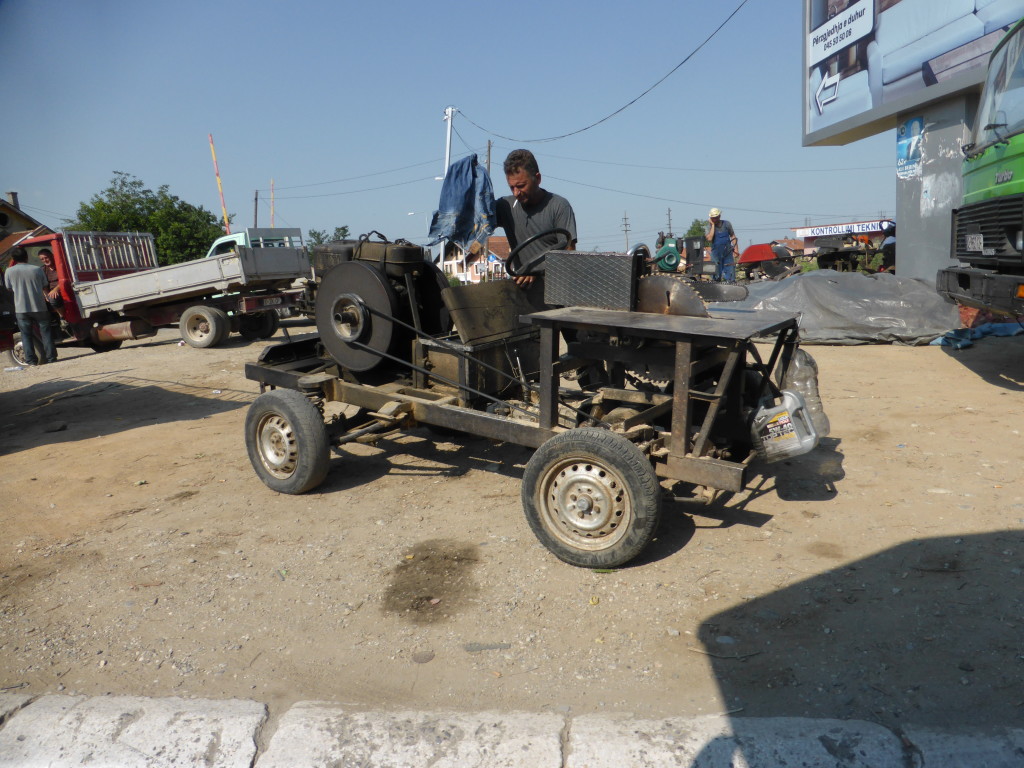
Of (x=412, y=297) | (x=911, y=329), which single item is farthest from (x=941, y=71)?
(x=412, y=297)

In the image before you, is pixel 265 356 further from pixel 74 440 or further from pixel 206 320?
pixel 206 320

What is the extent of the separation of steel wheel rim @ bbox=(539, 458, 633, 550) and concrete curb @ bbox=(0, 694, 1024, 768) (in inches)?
40.5

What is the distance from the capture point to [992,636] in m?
2.64

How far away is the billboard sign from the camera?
978 centimetres

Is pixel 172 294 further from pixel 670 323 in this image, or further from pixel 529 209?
pixel 670 323

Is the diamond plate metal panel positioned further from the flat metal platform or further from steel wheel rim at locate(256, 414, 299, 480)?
steel wheel rim at locate(256, 414, 299, 480)

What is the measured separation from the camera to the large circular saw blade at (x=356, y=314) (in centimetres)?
436

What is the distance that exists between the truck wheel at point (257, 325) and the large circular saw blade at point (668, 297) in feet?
37.5

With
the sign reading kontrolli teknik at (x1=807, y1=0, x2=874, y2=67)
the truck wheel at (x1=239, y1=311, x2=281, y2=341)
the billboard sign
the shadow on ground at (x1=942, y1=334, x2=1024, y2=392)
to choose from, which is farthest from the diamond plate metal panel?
the sign reading kontrolli teknik at (x1=807, y1=0, x2=874, y2=67)

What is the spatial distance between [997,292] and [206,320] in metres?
11.9

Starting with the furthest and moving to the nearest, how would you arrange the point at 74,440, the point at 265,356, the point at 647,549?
the point at 74,440, the point at 265,356, the point at 647,549

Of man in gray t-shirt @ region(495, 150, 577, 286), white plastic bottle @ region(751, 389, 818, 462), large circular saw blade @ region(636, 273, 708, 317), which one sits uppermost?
man in gray t-shirt @ region(495, 150, 577, 286)

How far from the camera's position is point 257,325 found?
45.2 ft

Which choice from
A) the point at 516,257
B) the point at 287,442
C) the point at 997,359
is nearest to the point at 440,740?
the point at 287,442
